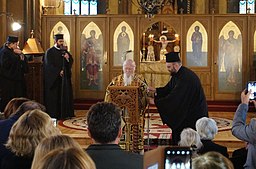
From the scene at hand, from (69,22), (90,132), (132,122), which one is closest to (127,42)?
(69,22)

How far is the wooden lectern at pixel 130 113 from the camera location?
7609mm

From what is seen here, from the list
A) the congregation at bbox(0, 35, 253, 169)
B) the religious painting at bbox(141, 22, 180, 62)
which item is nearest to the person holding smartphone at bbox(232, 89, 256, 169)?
the congregation at bbox(0, 35, 253, 169)

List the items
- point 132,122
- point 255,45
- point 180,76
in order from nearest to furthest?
1. point 180,76
2. point 132,122
3. point 255,45

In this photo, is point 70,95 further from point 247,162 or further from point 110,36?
point 247,162

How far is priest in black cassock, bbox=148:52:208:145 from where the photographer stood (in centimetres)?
705

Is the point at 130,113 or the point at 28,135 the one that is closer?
the point at 28,135

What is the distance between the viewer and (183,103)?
7.08 meters

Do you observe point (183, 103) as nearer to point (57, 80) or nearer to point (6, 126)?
point (6, 126)

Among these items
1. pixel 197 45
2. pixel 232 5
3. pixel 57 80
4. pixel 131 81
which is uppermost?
pixel 232 5

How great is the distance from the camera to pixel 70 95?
12117 millimetres

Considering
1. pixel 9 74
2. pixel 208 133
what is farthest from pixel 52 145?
pixel 9 74

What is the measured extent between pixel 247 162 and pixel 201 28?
10795mm

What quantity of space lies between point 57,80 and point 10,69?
1282 mm

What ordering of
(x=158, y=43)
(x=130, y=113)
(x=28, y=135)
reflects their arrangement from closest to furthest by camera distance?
(x=28, y=135) → (x=130, y=113) → (x=158, y=43)
